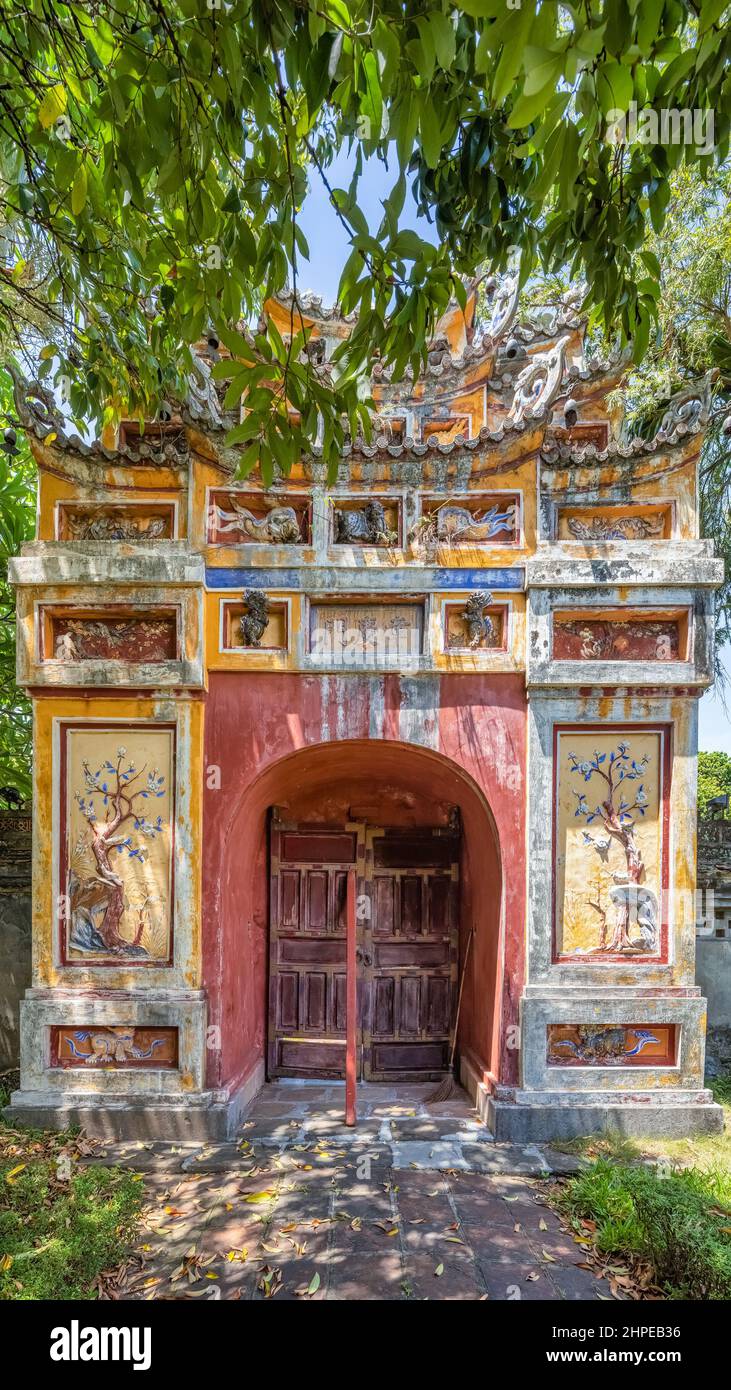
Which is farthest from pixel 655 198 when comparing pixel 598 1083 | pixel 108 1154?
pixel 108 1154

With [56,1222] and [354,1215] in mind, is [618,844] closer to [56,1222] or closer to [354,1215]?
[354,1215]

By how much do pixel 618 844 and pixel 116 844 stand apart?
12.1 feet

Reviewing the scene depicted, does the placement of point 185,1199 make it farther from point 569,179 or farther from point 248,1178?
point 569,179

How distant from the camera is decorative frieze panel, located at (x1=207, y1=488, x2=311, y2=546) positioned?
539cm

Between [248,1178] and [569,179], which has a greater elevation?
[569,179]

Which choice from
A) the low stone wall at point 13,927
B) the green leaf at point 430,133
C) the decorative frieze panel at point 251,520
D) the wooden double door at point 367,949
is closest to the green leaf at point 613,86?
the green leaf at point 430,133

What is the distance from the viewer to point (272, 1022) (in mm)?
6426

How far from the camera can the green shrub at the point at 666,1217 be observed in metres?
3.20

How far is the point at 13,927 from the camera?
6125 millimetres

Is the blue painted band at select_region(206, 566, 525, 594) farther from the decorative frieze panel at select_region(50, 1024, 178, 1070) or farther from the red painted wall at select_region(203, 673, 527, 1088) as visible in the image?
the decorative frieze panel at select_region(50, 1024, 178, 1070)

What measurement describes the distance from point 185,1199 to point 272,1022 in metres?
2.22

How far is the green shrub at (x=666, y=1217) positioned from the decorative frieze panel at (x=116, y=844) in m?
3.13

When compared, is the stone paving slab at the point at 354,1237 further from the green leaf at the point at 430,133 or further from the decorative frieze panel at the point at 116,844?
the green leaf at the point at 430,133

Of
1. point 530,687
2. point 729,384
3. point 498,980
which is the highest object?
point 729,384
